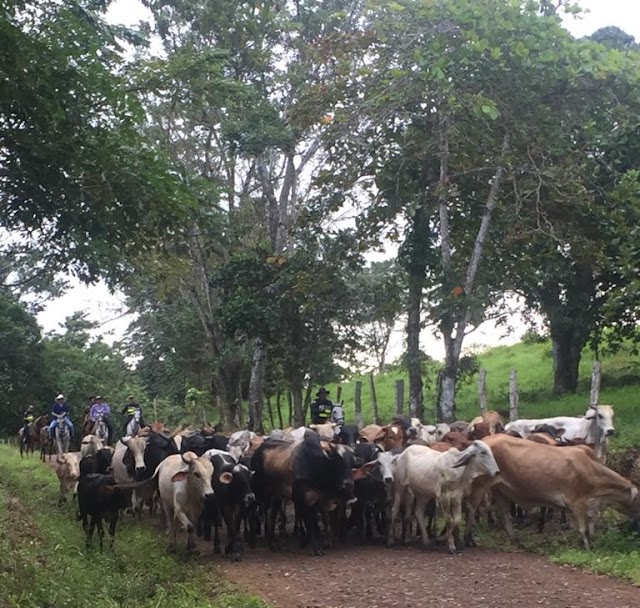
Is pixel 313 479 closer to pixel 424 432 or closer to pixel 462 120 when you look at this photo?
pixel 424 432

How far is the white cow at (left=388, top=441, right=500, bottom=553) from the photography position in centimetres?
1051

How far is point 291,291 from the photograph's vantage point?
20938 millimetres

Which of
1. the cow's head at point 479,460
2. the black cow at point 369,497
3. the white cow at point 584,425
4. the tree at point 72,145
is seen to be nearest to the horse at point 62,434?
the tree at point 72,145

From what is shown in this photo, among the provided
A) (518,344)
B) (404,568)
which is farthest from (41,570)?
(518,344)

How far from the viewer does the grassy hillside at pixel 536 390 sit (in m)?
19.5

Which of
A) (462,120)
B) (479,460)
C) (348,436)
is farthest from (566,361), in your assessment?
(479,460)

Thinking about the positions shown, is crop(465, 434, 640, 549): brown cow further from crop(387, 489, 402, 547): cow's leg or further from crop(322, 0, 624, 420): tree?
crop(322, 0, 624, 420): tree

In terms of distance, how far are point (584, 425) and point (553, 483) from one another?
3.46 m

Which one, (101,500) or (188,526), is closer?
(101,500)

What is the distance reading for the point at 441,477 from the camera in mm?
10719

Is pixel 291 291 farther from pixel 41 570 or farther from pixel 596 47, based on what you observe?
pixel 41 570

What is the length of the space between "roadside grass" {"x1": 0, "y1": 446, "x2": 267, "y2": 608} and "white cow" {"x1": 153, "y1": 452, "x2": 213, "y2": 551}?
0.40 metres

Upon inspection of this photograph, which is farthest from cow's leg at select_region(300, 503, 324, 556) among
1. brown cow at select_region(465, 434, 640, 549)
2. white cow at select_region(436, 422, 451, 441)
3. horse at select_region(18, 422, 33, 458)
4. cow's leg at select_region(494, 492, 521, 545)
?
horse at select_region(18, 422, 33, 458)

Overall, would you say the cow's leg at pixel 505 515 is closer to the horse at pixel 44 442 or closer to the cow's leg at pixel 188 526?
the cow's leg at pixel 188 526
